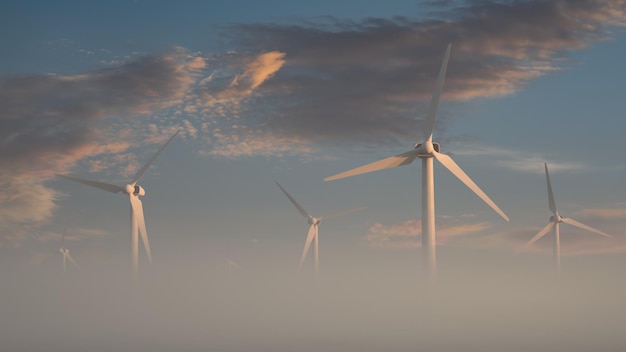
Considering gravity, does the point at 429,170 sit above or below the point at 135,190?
below

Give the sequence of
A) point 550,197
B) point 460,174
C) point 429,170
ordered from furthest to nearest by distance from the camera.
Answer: point 550,197 → point 460,174 → point 429,170

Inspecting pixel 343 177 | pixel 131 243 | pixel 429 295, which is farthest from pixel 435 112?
pixel 131 243

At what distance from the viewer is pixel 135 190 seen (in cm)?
9475

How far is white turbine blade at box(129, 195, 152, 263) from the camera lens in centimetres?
9144

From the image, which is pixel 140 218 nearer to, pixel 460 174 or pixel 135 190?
pixel 135 190

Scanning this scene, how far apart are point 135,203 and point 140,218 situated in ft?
6.33

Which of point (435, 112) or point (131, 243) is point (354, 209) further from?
point (435, 112)

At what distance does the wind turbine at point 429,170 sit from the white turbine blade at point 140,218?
3158 centimetres

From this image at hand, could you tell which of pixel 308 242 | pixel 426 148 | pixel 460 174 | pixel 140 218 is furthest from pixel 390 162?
pixel 308 242

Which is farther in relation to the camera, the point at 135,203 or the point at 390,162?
the point at 135,203

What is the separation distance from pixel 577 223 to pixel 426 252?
174 feet

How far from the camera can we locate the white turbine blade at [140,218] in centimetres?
9144

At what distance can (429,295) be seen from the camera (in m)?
64.9

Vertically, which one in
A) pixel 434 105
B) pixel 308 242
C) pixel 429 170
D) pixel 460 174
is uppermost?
pixel 308 242
